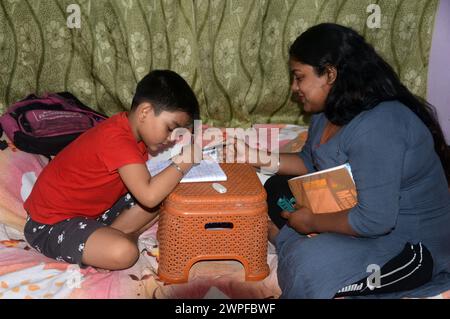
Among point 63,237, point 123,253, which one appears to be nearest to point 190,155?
point 123,253

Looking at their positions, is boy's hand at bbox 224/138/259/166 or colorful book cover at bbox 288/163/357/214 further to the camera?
boy's hand at bbox 224/138/259/166

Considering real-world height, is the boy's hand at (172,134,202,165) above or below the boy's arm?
above

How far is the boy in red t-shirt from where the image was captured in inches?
58.1

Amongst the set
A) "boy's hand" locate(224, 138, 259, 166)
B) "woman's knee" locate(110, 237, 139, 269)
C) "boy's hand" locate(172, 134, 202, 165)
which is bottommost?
"woman's knee" locate(110, 237, 139, 269)

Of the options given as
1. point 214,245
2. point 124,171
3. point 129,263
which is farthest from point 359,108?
point 129,263

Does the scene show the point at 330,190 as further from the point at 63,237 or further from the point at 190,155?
the point at 63,237

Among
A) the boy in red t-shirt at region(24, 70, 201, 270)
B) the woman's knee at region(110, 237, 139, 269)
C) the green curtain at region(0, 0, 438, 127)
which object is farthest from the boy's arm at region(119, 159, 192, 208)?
the green curtain at region(0, 0, 438, 127)

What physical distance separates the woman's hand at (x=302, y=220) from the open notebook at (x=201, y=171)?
0.75ft

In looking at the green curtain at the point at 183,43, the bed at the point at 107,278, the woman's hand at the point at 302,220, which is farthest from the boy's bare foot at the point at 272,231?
the green curtain at the point at 183,43

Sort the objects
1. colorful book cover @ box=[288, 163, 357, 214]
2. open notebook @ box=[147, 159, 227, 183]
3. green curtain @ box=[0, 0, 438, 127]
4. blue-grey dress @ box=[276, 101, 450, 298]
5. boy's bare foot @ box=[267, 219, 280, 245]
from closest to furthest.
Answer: blue-grey dress @ box=[276, 101, 450, 298] < colorful book cover @ box=[288, 163, 357, 214] < open notebook @ box=[147, 159, 227, 183] < boy's bare foot @ box=[267, 219, 280, 245] < green curtain @ box=[0, 0, 438, 127]

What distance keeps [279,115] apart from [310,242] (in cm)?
110

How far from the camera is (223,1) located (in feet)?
7.13

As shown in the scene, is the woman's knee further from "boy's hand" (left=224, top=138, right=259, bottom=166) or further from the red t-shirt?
"boy's hand" (left=224, top=138, right=259, bottom=166)

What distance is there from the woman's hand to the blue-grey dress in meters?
0.06
